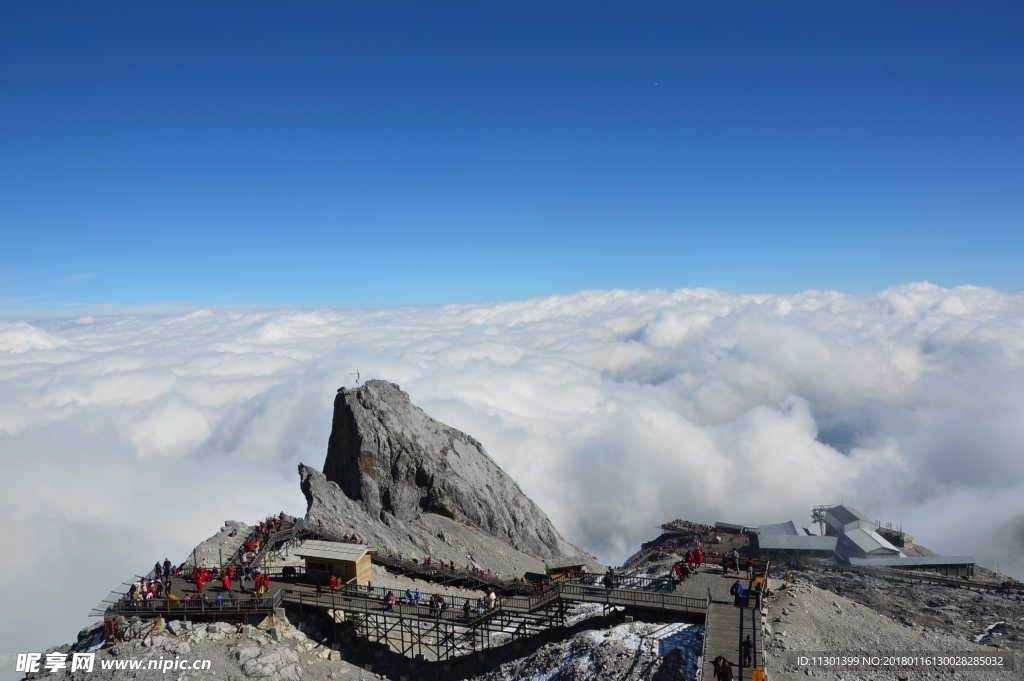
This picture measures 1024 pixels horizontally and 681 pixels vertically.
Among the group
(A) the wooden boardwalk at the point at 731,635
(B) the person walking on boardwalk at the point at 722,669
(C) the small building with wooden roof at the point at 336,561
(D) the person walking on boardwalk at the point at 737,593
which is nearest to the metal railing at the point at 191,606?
(C) the small building with wooden roof at the point at 336,561

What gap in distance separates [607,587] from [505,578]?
1779 cm

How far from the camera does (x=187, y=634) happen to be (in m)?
27.3

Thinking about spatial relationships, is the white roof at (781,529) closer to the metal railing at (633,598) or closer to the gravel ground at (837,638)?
the gravel ground at (837,638)

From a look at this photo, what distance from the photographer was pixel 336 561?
1264 inches

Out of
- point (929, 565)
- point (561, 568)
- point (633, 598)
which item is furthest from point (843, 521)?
point (633, 598)

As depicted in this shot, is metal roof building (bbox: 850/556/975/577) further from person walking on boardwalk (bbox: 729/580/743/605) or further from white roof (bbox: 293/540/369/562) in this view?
white roof (bbox: 293/540/369/562)

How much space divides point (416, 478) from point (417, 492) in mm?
1328

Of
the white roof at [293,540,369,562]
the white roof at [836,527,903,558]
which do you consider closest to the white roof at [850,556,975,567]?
the white roof at [836,527,903,558]

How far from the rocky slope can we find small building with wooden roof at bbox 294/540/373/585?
16.1m

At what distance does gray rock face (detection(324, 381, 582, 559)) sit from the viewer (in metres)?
55.5

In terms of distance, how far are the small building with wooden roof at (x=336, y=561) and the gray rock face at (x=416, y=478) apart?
66.4ft

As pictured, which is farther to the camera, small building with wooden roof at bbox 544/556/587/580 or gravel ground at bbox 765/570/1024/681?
small building with wooden roof at bbox 544/556/587/580

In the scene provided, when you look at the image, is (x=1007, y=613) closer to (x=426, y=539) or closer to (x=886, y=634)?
(x=886, y=634)

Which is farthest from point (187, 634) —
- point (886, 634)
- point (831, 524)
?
point (831, 524)
